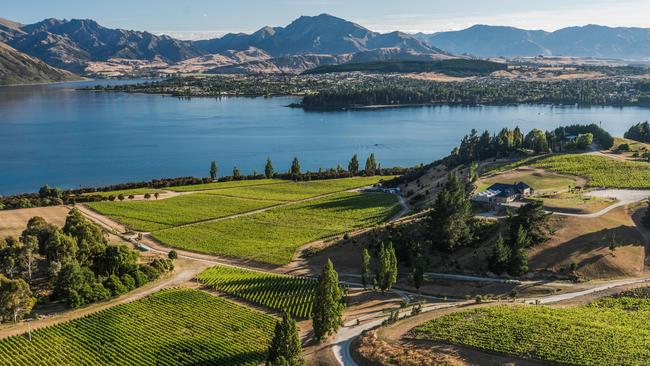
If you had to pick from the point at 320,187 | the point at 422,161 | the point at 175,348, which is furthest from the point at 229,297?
the point at 422,161

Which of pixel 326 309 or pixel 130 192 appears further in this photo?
pixel 130 192

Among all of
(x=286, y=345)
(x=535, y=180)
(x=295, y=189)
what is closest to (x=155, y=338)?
(x=286, y=345)

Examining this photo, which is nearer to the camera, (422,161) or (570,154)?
(570,154)

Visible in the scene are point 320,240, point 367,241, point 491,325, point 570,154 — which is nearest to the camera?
point 491,325

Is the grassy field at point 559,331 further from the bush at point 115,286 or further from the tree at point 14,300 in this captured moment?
the tree at point 14,300

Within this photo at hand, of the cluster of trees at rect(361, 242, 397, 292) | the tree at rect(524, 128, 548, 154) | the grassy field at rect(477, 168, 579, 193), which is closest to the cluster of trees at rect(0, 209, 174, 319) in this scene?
the cluster of trees at rect(361, 242, 397, 292)

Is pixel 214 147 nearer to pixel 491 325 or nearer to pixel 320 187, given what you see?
pixel 320 187

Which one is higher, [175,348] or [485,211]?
[485,211]

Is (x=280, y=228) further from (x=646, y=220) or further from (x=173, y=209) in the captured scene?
(x=646, y=220)
